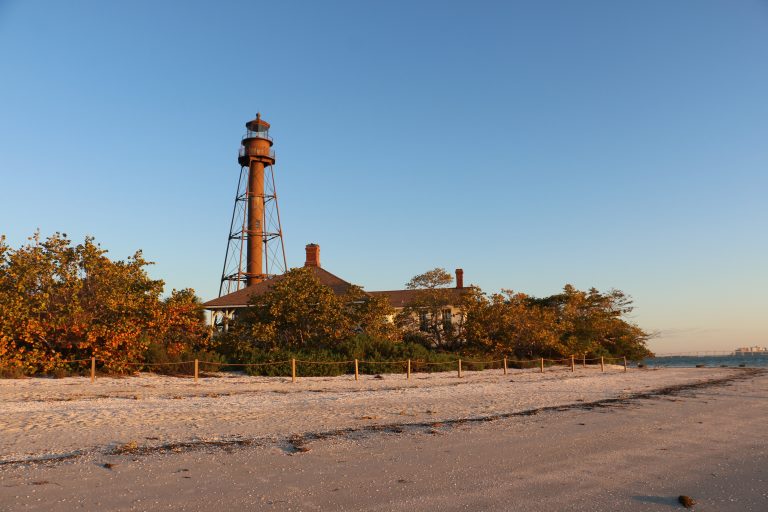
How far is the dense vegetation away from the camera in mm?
21625

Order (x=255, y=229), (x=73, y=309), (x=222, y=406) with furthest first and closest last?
(x=255, y=229) → (x=73, y=309) → (x=222, y=406)

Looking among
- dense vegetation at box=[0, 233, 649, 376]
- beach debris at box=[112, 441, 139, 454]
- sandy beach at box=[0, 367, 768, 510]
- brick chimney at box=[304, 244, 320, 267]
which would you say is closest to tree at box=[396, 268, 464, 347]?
dense vegetation at box=[0, 233, 649, 376]

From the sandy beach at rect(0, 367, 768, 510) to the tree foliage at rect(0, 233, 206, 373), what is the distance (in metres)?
5.66

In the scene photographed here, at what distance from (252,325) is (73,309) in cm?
831

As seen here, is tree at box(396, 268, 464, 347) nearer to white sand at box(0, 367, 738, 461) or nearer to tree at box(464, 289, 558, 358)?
tree at box(464, 289, 558, 358)

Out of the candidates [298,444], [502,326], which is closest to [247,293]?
[502,326]

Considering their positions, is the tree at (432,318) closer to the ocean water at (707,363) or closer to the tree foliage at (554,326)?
the tree foliage at (554,326)

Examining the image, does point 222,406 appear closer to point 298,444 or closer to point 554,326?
point 298,444

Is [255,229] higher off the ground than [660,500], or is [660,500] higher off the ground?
[255,229]

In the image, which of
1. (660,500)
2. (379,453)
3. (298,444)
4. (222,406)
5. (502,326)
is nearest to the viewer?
(660,500)

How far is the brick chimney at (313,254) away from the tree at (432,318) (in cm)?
1038

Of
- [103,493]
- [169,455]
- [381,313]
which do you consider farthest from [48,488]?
[381,313]

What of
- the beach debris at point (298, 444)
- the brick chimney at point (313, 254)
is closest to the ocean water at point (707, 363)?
the brick chimney at point (313, 254)

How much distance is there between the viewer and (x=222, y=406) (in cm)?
1427
